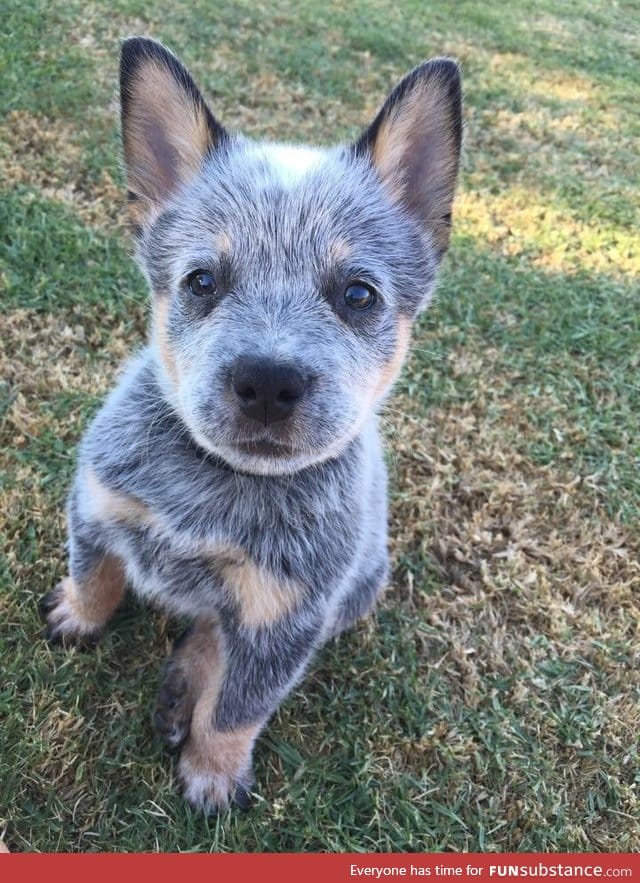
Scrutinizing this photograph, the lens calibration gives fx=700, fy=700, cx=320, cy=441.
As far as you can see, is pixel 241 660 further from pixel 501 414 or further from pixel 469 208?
pixel 469 208

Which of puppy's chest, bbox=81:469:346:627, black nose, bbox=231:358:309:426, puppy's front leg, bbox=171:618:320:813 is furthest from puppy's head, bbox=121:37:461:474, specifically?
puppy's front leg, bbox=171:618:320:813

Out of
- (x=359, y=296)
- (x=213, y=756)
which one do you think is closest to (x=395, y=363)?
(x=359, y=296)

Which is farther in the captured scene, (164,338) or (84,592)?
(84,592)

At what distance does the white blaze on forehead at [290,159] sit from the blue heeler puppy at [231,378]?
0.01 metres

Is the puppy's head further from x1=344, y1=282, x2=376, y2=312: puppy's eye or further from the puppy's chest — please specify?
the puppy's chest

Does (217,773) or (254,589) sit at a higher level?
(254,589)

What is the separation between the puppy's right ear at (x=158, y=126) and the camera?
2326 millimetres

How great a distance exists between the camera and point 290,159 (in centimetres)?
253

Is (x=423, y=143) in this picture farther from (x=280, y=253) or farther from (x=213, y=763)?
(x=213, y=763)

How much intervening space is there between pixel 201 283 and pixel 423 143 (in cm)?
95

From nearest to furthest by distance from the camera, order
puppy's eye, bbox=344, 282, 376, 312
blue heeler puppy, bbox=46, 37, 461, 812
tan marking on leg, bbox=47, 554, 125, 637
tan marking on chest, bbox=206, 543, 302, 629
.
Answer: blue heeler puppy, bbox=46, 37, 461, 812 → puppy's eye, bbox=344, 282, 376, 312 → tan marking on chest, bbox=206, 543, 302, 629 → tan marking on leg, bbox=47, 554, 125, 637

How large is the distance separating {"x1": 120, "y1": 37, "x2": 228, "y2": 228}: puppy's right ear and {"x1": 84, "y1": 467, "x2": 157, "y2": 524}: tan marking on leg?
0.98 meters

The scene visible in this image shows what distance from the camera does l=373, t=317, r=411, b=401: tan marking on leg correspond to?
8.05 ft

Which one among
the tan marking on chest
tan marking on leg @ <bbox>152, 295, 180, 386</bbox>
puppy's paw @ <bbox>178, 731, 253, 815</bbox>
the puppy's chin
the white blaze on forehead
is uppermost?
the white blaze on forehead
